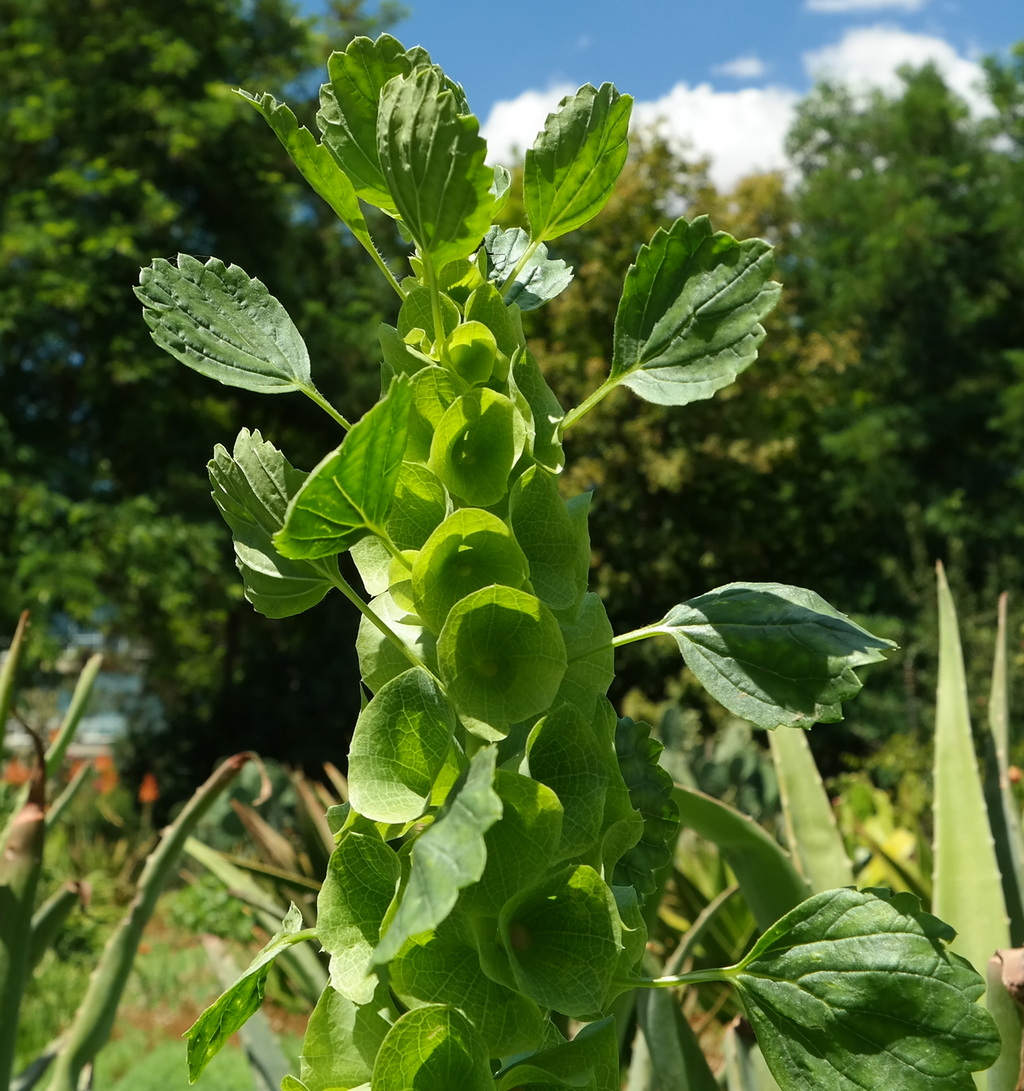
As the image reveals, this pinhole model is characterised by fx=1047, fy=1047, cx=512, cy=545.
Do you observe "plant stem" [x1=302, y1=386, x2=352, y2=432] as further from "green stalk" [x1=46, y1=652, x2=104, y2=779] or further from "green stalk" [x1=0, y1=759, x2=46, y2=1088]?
"green stalk" [x1=46, y1=652, x2=104, y2=779]

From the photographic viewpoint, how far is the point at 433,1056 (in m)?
A: 0.42

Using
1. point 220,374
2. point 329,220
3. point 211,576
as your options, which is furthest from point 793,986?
point 329,220

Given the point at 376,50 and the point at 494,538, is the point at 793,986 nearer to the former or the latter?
the point at 494,538

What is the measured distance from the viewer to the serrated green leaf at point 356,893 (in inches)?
17.8

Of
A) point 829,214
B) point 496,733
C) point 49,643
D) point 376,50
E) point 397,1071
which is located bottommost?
point 49,643

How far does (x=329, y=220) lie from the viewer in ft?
48.9

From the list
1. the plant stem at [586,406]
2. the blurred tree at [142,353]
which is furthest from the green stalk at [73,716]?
the blurred tree at [142,353]

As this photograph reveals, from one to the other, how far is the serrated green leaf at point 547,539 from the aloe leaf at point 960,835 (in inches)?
27.2

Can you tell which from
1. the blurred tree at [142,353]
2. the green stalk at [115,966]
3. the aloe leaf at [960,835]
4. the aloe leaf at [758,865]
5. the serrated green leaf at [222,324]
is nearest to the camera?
the serrated green leaf at [222,324]

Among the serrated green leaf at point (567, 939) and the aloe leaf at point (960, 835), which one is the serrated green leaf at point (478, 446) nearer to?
the serrated green leaf at point (567, 939)

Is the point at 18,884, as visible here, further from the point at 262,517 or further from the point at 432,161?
the point at 432,161

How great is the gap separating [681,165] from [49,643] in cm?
948

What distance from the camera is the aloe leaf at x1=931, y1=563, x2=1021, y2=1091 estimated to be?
41.9 inches

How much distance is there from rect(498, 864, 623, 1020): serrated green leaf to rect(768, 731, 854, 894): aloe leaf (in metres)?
0.83
